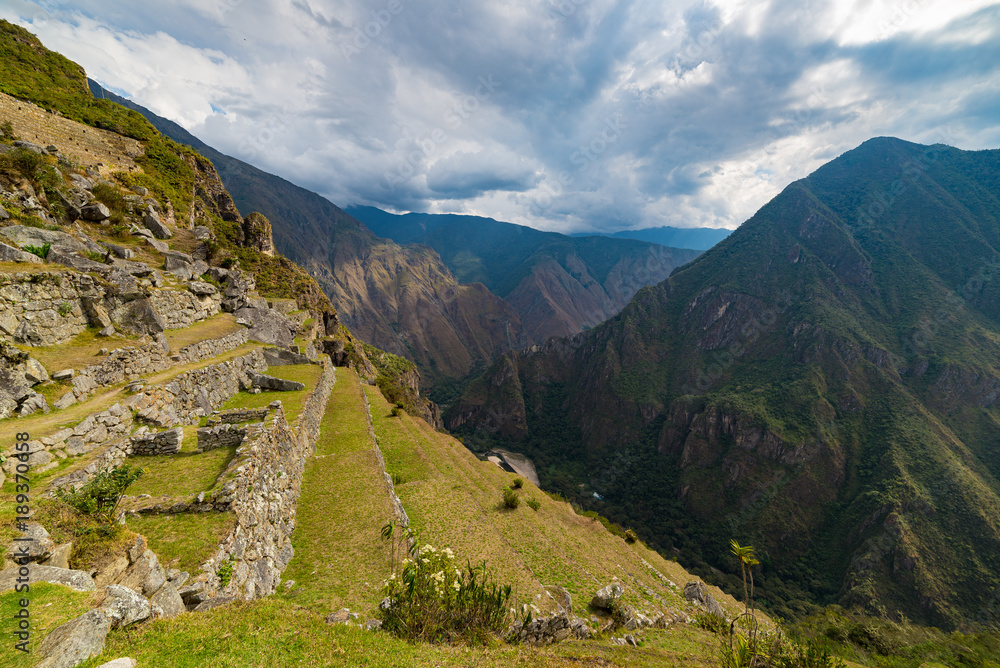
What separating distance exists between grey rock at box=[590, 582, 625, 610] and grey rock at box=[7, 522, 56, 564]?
61.1ft

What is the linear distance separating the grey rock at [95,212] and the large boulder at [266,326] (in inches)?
486

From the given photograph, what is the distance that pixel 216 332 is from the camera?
27.3 meters

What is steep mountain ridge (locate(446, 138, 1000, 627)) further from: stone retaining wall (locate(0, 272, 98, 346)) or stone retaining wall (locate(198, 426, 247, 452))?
stone retaining wall (locate(0, 272, 98, 346))

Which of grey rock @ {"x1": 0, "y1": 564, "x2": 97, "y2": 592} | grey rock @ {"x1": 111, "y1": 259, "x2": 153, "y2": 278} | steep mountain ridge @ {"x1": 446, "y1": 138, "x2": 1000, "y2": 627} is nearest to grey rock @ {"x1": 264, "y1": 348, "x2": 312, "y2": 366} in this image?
grey rock @ {"x1": 111, "y1": 259, "x2": 153, "y2": 278}

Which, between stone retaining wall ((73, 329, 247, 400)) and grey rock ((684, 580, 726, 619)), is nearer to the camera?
stone retaining wall ((73, 329, 247, 400))

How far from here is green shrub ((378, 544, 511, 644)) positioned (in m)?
10.2

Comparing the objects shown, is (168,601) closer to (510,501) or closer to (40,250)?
(510,501)

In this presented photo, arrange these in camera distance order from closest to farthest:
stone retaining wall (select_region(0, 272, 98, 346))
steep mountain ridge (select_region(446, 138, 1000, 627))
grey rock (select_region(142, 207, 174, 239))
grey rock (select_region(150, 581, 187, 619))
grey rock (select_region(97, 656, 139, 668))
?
grey rock (select_region(97, 656, 139, 668))
grey rock (select_region(150, 581, 187, 619))
stone retaining wall (select_region(0, 272, 98, 346))
grey rock (select_region(142, 207, 174, 239))
steep mountain ridge (select_region(446, 138, 1000, 627))

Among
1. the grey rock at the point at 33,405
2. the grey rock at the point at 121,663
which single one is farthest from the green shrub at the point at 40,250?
the grey rock at the point at 121,663

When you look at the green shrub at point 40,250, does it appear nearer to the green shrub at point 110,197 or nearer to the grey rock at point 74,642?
the green shrub at point 110,197

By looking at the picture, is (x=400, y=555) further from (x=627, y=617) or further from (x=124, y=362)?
(x=124, y=362)

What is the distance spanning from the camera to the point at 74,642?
5.57 meters

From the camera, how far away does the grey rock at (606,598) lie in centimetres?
1631

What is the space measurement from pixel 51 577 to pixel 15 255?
2174 centimetres
